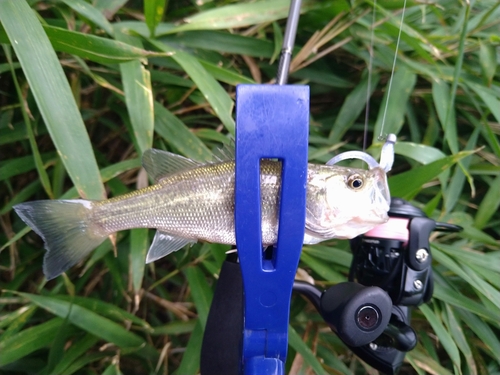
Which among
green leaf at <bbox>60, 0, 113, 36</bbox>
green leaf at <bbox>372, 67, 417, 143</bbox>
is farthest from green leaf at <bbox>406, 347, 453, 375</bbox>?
green leaf at <bbox>60, 0, 113, 36</bbox>

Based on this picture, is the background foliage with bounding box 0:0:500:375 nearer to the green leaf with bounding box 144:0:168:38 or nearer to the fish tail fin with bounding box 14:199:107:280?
the green leaf with bounding box 144:0:168:38

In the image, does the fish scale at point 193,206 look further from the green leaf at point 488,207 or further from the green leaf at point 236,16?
the green leaf at point 488,207

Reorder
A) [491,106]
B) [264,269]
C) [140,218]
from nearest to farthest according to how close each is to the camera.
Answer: [264,269] < [140,218] < [491,106]

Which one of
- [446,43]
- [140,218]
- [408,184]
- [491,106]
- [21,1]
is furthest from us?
[446,43]

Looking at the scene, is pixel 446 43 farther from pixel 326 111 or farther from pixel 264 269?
pixel 264 269

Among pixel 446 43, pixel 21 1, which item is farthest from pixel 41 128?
pixel 446 43

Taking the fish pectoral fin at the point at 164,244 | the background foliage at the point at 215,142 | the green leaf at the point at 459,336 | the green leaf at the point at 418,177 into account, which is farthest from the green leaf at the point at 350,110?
the fish pectoral fin at the point at 164,244

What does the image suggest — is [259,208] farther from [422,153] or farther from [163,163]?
[422,153]

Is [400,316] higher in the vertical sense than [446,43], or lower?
lower
